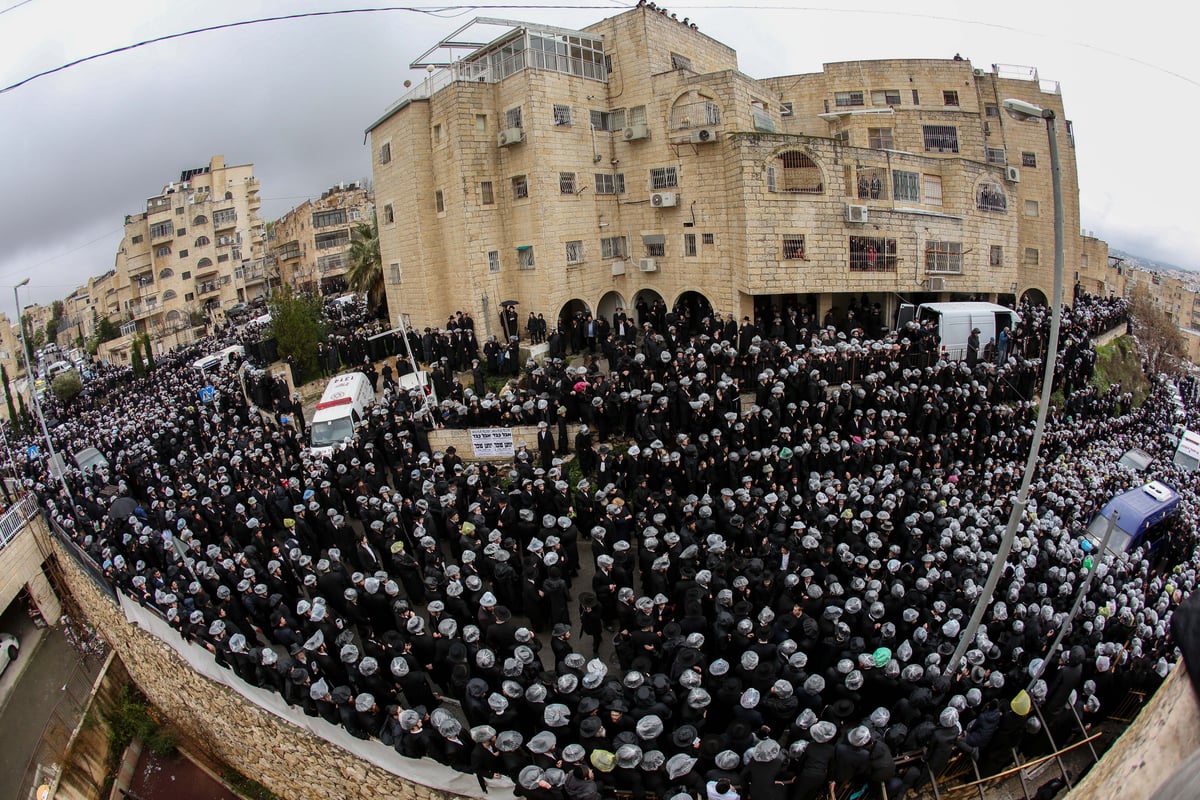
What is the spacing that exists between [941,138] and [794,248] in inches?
436

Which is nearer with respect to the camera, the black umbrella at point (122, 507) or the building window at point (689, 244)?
the black umbrella at point (122, 507)

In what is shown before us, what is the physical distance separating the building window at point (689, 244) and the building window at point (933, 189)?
7811 millimetres

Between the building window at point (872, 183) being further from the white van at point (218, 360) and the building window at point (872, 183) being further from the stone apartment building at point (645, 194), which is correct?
the white van at point (218, 360)

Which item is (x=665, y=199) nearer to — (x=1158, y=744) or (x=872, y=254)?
(x=872, y=254)

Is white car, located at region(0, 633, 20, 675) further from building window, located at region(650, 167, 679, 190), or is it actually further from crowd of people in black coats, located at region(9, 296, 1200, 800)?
building window, located at region(650, 167, 679, 190)

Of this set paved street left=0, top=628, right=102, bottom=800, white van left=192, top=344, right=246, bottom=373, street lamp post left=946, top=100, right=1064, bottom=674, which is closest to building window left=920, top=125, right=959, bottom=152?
street lamp post left=946, top=100, right=1064, bottom=674

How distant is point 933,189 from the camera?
20969 millimetres

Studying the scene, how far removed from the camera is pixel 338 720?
804 centimetres

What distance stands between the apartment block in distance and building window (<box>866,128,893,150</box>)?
153 ft

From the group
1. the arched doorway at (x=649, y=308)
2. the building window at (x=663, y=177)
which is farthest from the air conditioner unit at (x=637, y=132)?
the arched doorway at (x=649, y=308)

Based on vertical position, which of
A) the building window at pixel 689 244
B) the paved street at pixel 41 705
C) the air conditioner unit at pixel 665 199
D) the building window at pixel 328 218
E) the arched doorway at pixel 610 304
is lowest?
the paved street at pixel 41 705

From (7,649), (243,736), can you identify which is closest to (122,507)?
(7,649)

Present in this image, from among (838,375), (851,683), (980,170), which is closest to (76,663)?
(851,683)

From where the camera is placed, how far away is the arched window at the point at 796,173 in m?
18.7
